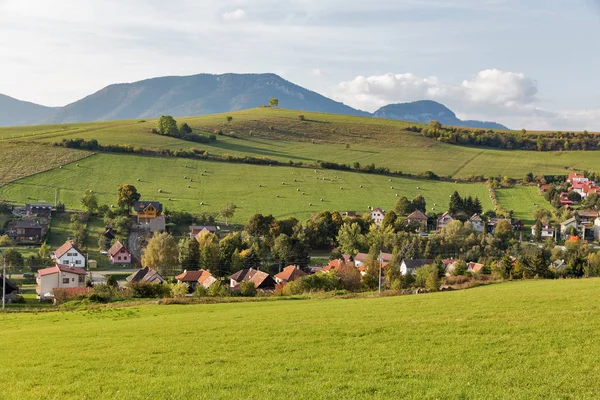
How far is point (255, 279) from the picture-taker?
5628 cm

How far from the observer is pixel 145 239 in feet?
252

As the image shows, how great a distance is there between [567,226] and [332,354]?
83.9 metres

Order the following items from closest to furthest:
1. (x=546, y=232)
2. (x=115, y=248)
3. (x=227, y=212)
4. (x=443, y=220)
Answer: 1. (x=115, y=248)
2. (x=227, y=212)
3. (x=546, y=232)
4. (x=443, y=220)

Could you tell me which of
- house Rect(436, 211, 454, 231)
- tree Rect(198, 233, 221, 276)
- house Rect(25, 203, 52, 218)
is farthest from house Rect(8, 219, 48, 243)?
house Rect(436, 211, 454, 231)

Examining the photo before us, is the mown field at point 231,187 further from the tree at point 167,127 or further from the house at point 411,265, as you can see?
the house at point 411,265

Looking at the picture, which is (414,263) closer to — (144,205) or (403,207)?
(403,207)

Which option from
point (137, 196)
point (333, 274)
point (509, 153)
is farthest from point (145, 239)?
point (509, 153)

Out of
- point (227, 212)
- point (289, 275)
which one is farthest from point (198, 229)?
point (289, 275)

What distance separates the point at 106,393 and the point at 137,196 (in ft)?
253

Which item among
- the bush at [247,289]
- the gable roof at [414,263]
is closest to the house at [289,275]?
the bush at [247,289]

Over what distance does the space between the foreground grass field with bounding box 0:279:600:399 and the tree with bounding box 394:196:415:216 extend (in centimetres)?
6782

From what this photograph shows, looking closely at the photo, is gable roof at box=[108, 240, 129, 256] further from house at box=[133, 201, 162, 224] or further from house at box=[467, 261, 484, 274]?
house at box=[467, 261, 484, 274]

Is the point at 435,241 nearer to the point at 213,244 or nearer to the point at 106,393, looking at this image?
the point at 213,244

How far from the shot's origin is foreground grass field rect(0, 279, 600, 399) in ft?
44.0
